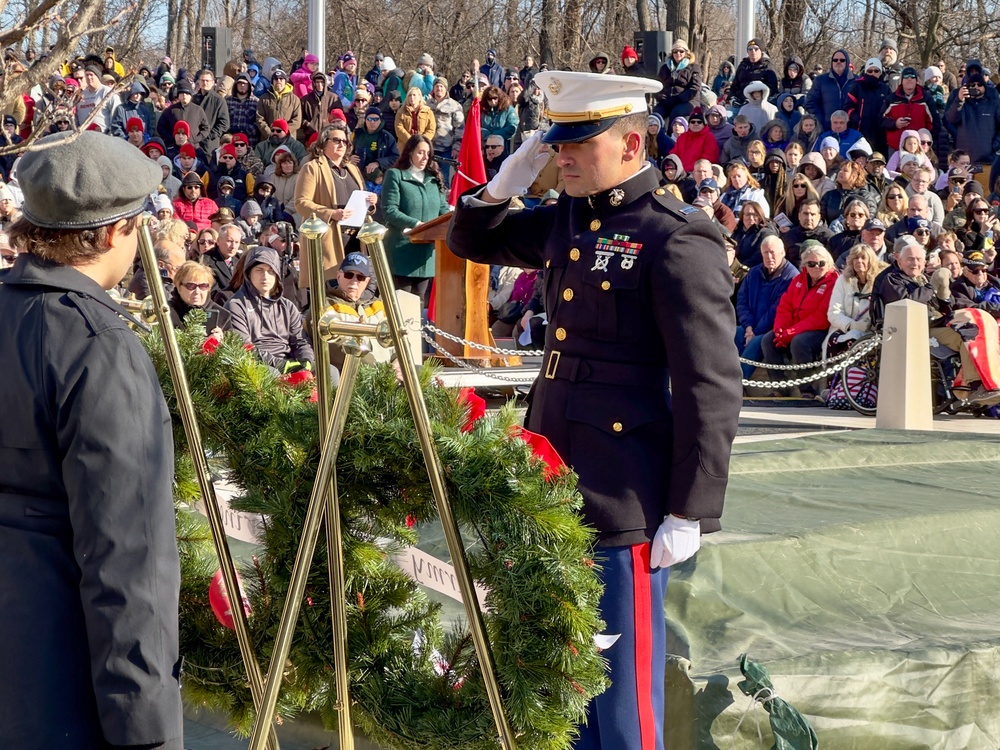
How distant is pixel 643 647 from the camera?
9.68 feet

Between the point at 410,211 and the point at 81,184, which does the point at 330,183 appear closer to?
the point at 410,211

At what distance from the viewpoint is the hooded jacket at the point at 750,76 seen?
17.4m

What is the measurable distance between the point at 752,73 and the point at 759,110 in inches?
64.8

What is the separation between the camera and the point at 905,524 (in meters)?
5.04

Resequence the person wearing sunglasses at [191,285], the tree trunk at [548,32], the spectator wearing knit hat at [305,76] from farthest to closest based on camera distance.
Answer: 1. the tree trunk at [548,32]
2. the spectator wearing knit hat at [305,76]
3. the person wearing sunglasses at [191,285]

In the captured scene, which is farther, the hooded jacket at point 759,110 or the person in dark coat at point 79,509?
the hooded jacket at point 759,110

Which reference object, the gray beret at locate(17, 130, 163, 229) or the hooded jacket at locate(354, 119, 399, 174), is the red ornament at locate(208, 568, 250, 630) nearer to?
the gray beret at locate(17, 130, 163, 229)

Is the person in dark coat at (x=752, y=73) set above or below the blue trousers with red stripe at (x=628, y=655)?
Result: above

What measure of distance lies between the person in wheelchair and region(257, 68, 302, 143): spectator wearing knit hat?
33.2 ft

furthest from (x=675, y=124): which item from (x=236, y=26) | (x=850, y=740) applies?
(x=236, y=26)

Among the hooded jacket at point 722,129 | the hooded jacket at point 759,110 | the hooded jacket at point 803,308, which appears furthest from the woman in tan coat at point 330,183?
the hooded jacket at point 759,110

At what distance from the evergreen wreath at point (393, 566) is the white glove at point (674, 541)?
28cm

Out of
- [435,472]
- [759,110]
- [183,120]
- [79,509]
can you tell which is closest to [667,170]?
[759,110]

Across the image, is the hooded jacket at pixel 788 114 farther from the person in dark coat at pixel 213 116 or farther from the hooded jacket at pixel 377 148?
the person in dark coat at pixel 213 116
